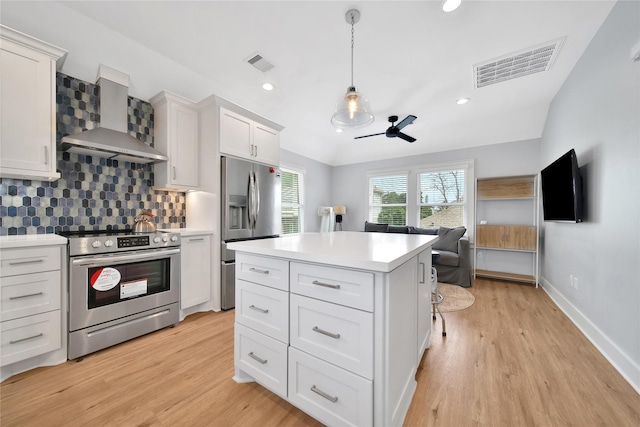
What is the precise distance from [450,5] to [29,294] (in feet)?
12.5

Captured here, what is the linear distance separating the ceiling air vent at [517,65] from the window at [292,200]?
346cm

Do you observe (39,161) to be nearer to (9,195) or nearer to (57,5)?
(9,195)

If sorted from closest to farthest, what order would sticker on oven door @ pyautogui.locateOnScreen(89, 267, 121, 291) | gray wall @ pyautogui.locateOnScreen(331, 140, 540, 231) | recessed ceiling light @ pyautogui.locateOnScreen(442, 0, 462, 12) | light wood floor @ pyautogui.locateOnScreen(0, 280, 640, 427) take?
light wood floor @ pyautogui.locateOnScreen(0, 280, 640, 427) → recessed ceiling light @ pyautogui.locateOnScreen(442, 0, 462, 12) → sticker on oven door @ pyautogui.locateOnScreen(89, 267, 121, 291) → gray wall @ pyautogui.locateOnScreen(331, 140, 540, 231)

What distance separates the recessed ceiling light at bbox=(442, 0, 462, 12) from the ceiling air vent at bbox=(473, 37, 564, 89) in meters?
1.18

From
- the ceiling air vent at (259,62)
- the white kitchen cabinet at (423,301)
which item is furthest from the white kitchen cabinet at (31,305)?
the white kitchen cabinet at (423,301)

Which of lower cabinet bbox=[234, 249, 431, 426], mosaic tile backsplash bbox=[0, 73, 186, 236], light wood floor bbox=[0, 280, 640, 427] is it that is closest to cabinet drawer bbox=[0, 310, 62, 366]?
light wood floor bbox=[0, 280, 640, 427]

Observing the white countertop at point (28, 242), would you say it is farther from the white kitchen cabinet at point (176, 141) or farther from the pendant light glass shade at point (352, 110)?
the pendant light glass shade at point (352, 110)

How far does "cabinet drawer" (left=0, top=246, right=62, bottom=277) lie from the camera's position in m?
1.62

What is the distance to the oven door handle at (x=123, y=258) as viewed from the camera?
1902mm

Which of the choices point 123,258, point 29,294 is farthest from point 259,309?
point 29,294

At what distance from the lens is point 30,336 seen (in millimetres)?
1719

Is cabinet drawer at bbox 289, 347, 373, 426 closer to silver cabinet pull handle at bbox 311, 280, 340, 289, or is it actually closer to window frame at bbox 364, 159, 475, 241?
silver cabinet pull handle at bbox 311, 280, 340, 289

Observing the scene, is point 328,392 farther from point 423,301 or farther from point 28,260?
point 28,260

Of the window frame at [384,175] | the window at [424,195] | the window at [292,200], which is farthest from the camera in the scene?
the window frame at [384,175]
